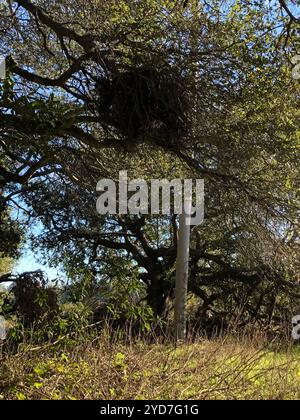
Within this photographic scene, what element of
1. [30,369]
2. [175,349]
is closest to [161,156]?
[175,349]

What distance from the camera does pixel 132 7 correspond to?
6223mm

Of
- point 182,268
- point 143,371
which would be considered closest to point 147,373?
point 143,371

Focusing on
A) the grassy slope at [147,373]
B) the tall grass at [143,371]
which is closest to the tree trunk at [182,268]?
the tall grass at [143,371]

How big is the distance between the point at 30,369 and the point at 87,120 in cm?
272

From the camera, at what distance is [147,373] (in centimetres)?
521

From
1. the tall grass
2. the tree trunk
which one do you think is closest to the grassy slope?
the tall grass

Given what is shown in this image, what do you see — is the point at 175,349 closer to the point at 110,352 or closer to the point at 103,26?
the point at 110,352

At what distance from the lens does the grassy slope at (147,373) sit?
4.82 meters

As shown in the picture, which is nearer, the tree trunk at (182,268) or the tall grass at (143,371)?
the tall grass at (143,371)

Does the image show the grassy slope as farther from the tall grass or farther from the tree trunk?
the tree trunk

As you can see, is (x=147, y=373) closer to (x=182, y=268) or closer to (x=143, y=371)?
(x=143, y=371)

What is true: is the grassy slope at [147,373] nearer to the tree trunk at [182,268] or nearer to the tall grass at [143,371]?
the tall grass at [143,371]

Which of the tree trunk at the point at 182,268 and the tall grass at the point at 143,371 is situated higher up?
the tree trunk at the point at 182,268
